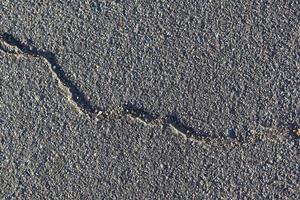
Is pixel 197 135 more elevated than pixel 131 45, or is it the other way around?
pixel 131 45

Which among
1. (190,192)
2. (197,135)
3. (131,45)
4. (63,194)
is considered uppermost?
(131,45)

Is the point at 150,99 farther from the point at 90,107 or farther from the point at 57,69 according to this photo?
the point at 57,69

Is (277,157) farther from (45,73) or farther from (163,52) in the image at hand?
(45,73)

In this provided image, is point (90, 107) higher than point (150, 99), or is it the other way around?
point (150, 99)

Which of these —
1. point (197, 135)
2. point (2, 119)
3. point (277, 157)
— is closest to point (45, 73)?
point (2, 119)

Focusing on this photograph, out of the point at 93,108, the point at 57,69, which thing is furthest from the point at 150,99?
the point at 57,69
